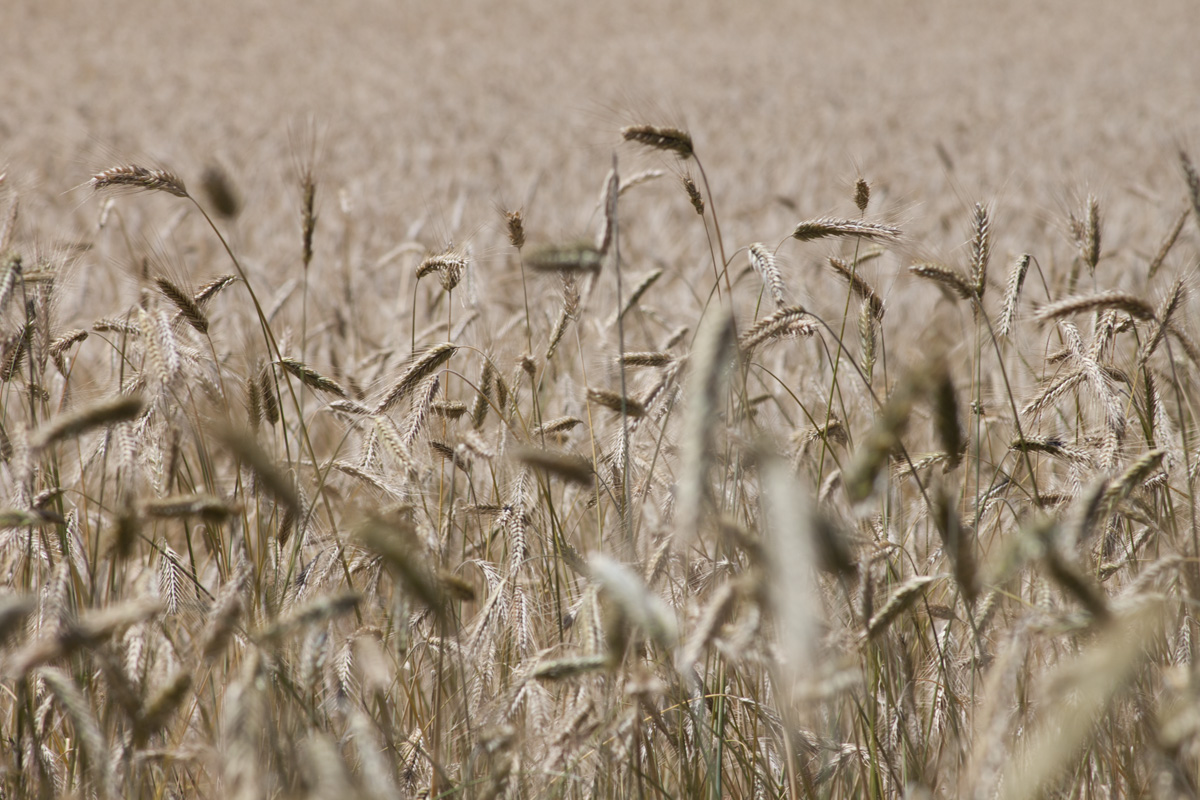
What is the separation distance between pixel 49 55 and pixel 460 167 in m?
10.5

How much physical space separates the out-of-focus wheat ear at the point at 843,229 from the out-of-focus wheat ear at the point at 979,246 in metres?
0.21

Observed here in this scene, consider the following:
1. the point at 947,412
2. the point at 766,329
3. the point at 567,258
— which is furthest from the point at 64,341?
the point at 947,412

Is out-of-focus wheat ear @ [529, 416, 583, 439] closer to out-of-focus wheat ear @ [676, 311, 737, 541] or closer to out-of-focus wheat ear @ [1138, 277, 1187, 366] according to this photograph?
out-of-focus wheat ear @ [676, 311, 737, 541]

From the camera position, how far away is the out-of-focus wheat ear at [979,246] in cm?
165

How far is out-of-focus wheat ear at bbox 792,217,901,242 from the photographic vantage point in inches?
59.8

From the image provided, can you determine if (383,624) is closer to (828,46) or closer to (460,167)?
(460,167)

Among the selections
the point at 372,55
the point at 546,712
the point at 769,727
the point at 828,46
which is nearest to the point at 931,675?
the point at 769,727

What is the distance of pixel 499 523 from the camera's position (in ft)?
5.56

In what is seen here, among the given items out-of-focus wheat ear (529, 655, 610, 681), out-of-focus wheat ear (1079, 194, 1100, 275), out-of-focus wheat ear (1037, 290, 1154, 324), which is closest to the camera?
out-of-focus wheat ear (529, 655, 610, 681)

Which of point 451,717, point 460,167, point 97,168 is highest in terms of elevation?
point 460,167

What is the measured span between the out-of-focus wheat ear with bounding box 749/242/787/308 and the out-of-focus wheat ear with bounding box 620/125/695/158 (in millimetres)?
218

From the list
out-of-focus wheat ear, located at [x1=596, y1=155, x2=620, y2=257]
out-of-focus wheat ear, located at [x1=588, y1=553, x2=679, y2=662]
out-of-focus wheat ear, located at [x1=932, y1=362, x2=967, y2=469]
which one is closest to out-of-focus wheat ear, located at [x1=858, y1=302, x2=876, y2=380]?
out-of-focus wheat ear, located at [x1=932, y1=362, x2=967, y2=469]


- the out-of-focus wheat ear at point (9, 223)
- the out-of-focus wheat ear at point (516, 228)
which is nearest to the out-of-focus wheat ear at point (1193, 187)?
the out-of-focus wheat ear at point (516, 228)

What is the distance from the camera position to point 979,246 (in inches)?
66.4
